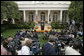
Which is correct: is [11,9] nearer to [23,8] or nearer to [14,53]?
[23,8]

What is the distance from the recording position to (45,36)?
921cm

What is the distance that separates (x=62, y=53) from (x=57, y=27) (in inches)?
495

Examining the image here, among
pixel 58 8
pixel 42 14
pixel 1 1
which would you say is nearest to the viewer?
pixel 1 1

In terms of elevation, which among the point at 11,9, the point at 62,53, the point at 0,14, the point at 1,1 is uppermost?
the point at 1,1

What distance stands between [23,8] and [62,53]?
1960 cm

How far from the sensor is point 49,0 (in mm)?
28938

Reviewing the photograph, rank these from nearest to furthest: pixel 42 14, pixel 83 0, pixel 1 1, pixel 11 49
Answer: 1. pixel 11 49
2. pixel 1 1
3. pixel 83 0
4. pixel 42 14

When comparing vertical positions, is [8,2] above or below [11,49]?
above

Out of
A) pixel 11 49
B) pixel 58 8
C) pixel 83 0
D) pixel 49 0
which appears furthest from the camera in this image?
pixel 49 0

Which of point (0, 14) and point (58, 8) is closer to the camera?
point (0, 14)

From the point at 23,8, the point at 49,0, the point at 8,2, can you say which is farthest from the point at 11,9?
the point at 49,0

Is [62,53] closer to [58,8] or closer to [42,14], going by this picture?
[58,8]

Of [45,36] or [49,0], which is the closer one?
[45,36]

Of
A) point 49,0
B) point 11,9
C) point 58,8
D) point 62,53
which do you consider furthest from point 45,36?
point 49,0
